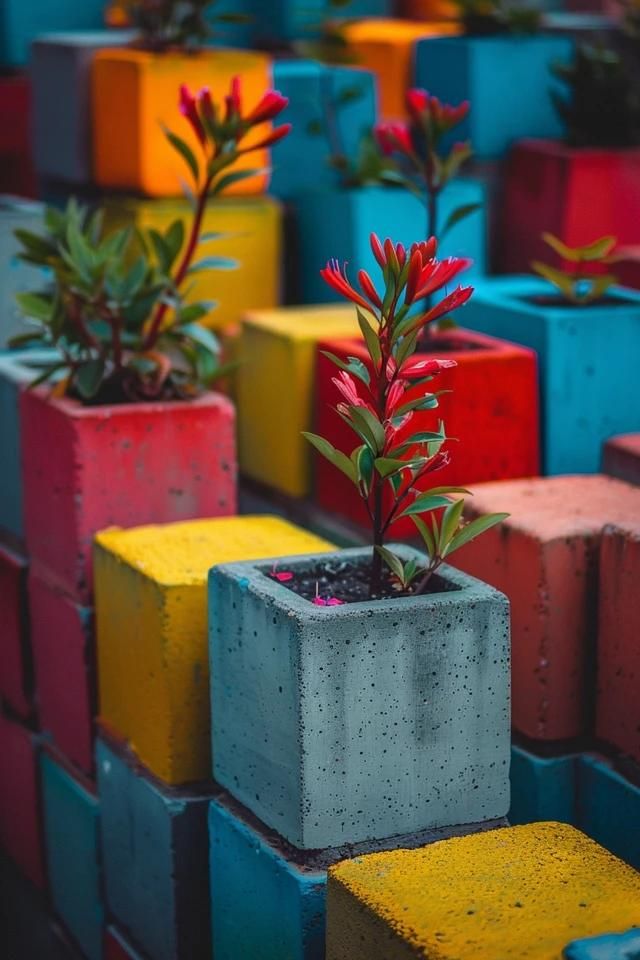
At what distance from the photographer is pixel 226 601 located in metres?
2.18

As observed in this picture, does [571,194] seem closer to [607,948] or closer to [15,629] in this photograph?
[15,629]

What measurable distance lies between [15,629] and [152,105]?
1.28 metres

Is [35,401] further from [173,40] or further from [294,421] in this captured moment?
[173,40]

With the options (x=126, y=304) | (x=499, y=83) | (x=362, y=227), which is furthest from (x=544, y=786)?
(x=499, y=83)

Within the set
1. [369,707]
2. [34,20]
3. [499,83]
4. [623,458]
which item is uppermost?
[34,20]

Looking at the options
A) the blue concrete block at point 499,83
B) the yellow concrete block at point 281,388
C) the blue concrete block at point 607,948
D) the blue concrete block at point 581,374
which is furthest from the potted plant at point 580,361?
the blue concrete block at point 607,948

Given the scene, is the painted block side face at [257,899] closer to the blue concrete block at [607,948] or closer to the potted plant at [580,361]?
the blue concrete block at [607,948]

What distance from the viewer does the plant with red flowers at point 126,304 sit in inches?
109

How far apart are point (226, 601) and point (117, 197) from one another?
1919 millimetres

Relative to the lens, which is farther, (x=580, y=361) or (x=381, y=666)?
(x=580, y=361)

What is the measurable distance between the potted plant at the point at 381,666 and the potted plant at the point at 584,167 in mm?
2170

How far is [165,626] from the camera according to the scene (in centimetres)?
240

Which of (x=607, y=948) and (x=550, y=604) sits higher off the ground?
(x=550, y=604)

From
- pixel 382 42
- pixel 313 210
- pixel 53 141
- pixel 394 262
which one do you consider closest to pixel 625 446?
pixel 394 262
